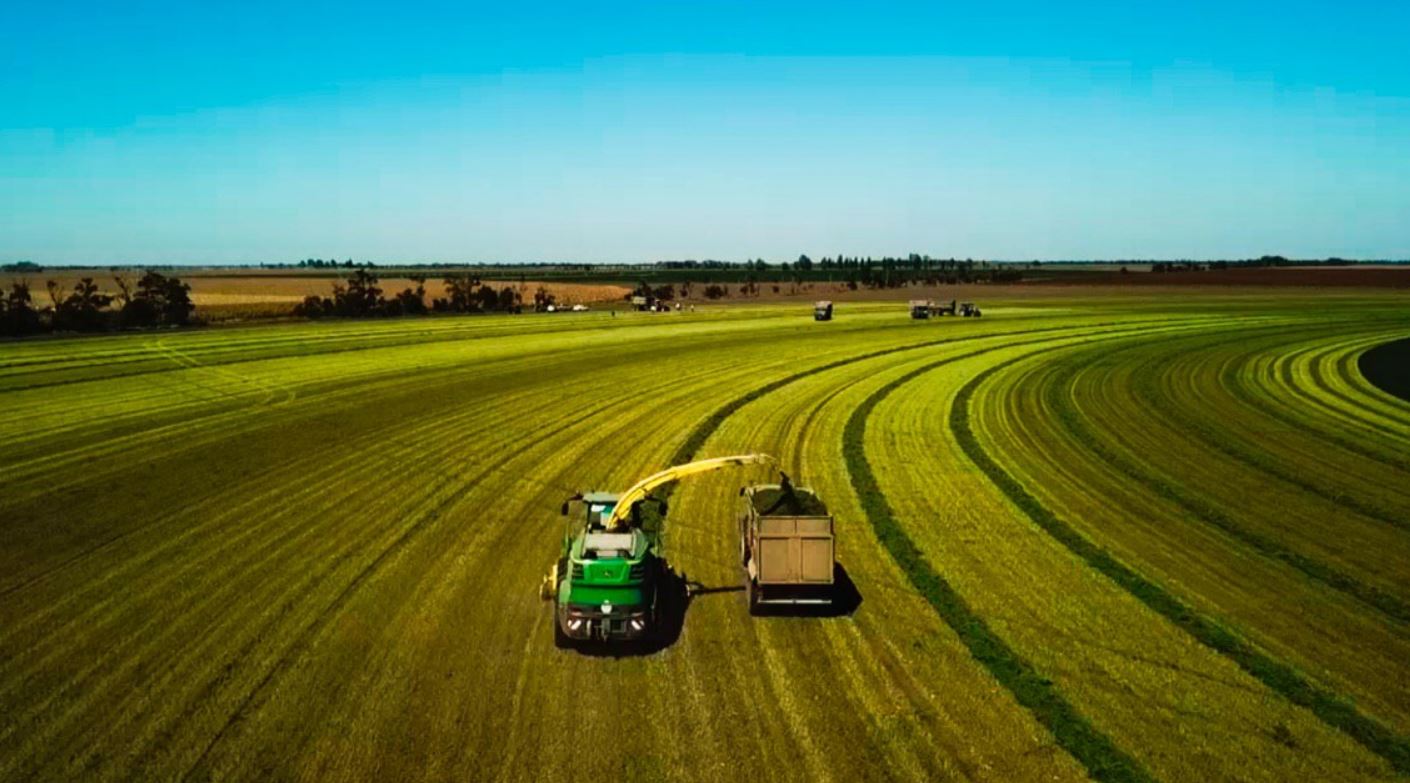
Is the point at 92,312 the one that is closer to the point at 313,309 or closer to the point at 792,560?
the point at 313,309

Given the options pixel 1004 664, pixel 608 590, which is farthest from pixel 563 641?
pixel 1004 664

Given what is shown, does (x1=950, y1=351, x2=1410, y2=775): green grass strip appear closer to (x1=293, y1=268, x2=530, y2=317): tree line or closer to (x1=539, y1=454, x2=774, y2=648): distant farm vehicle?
(x1=539, y1=454, x2=774, y2=648): distant farm vehicle

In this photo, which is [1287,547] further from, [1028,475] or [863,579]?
[863,579]

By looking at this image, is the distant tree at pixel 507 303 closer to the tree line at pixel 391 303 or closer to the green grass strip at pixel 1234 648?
the tree line at pixel 391 303

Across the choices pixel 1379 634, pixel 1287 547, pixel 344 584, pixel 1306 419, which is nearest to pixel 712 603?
pixel 344 584

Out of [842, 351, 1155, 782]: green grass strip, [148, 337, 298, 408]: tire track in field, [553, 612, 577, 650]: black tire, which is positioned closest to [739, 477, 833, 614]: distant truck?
[842, 351, 1155, 782]: green grass strip

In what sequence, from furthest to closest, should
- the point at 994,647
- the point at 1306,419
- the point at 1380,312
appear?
the point at 1380,312, the point at 1306,419, the point at 994,647
